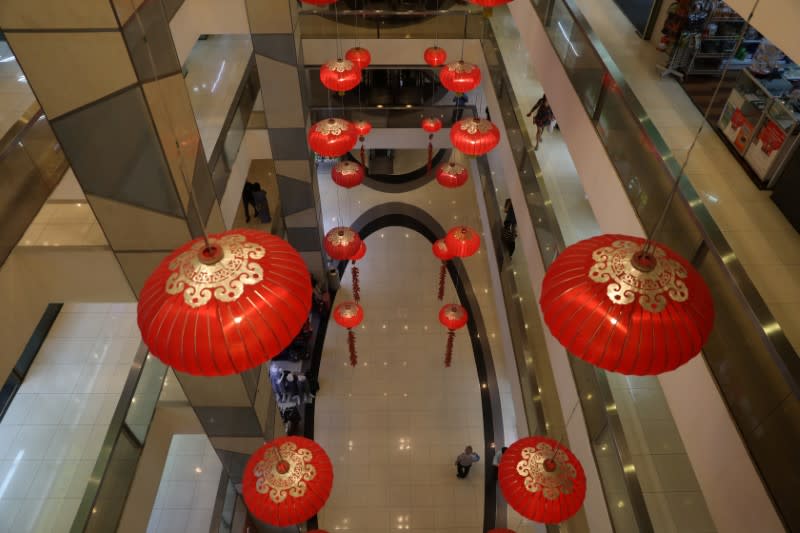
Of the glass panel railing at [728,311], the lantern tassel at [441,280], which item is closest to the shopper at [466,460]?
the lantern tassel at [441,280]

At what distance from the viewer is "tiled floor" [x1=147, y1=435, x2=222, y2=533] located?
9.23 metres

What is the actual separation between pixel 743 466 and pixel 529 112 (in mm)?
8174

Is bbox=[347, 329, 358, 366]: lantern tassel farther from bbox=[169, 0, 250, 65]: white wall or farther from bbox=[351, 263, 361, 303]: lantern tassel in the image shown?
bbox=[169, 0, 250, 65]: white wall

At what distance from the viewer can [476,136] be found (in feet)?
25.4

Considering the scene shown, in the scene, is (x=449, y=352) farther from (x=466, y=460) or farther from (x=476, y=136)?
(x=476, y=136)

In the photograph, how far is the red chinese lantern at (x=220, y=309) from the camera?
253 cm

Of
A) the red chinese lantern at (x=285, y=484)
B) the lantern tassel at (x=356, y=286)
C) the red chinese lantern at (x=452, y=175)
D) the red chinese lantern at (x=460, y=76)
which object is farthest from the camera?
the lantern tassel at (x=356, y=286)

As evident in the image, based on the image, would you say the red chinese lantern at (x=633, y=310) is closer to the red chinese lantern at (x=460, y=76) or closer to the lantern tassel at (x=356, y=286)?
the red chinese lantern at (x=460, y=76)

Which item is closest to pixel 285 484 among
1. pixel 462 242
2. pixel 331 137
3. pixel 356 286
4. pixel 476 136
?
pixel 331 137

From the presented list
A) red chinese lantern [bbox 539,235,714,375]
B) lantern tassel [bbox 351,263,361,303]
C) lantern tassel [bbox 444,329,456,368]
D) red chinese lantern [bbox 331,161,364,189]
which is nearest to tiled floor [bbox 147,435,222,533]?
lantern tassel [bbox 351,263,361,303]

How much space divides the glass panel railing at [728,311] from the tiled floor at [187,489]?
8903 millimetres

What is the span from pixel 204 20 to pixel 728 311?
27.6 feet

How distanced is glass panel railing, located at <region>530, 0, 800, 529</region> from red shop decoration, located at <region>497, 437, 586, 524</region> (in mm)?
1723

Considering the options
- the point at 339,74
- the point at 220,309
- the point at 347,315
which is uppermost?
the point at 220,309
